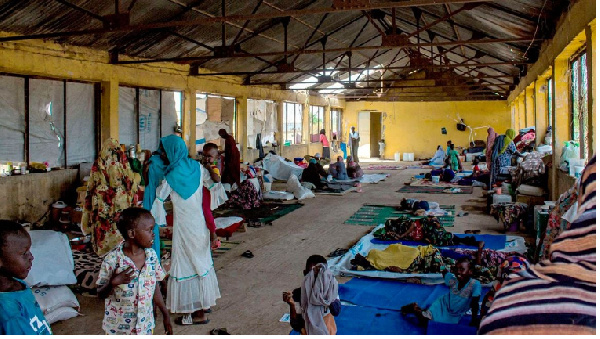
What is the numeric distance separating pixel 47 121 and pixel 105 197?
4539 millimetres

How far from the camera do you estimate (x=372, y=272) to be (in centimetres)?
667

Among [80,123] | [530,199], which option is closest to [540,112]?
[530,199]

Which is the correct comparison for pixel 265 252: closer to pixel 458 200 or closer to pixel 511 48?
pixel 458 200

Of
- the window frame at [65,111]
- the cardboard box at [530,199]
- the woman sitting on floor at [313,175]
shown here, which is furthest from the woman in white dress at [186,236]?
the woman sitting on floor at [313,175]

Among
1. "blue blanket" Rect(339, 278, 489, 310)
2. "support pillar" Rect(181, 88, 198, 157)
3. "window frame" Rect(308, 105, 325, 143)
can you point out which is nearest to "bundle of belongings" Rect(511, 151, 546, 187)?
"blue blanket" Rect(339, 278, 489, 310)

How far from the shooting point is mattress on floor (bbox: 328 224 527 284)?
6.39 meters

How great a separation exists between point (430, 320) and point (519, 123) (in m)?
20.0

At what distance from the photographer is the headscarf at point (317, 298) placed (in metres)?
4.21

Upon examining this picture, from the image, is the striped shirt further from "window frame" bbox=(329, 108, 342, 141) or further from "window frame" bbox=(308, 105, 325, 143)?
"window frame" bbox=(329, 108, 342, 141)

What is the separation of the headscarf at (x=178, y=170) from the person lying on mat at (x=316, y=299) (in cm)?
138

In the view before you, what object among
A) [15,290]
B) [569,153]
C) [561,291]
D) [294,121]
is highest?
[294,121]

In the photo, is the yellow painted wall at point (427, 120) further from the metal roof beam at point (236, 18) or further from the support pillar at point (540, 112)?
the metal roof beam at point (236, 18)

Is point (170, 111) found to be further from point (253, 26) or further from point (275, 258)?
point (275, 258)

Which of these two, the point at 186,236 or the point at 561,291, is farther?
the point at 186,236
